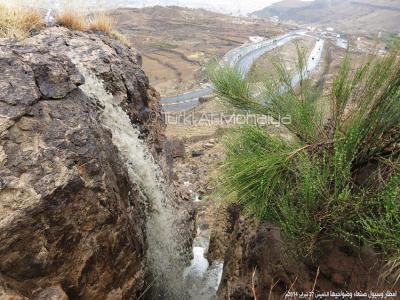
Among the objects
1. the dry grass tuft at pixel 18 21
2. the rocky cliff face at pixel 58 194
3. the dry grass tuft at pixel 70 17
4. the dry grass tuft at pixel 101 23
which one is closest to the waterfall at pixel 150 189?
the rocky cliff face at pixel 58 194

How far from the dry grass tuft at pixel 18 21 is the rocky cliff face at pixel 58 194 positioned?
1836 millimetres

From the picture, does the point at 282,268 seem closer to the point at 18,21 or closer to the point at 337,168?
the point at 337,168

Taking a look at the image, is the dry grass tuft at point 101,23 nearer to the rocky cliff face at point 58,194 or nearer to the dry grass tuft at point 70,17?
the dry grass tuft at point 70,17

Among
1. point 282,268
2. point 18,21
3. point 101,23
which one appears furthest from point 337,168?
point 101,23

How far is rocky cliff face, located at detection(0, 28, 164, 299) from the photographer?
3.19 metres

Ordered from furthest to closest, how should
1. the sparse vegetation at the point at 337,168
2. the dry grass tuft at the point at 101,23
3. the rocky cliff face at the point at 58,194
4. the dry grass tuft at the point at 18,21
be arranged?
the dry grass tuft at the point at 101,23, the dry grass tuft at the point at 18,21, the rocky cliff face at the point at 58,194, the sparse vegetation at the point at 337,168

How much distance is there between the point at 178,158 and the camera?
1216 centimetres

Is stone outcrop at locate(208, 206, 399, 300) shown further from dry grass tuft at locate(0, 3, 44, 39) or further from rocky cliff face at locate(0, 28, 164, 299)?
dry grass tuft at locate(0, 3, 44, 39)

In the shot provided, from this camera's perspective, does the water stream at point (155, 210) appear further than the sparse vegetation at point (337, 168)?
Yes

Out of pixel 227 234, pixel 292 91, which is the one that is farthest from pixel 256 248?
pixel 227 234

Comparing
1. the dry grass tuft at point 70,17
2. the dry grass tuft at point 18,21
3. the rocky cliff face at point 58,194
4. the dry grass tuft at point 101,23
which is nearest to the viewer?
the rocky cliff face at point 58,194

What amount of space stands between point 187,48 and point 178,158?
4072 cm

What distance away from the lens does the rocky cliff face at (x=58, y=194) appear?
319 cm

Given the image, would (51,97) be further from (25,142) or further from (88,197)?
(88,197)
